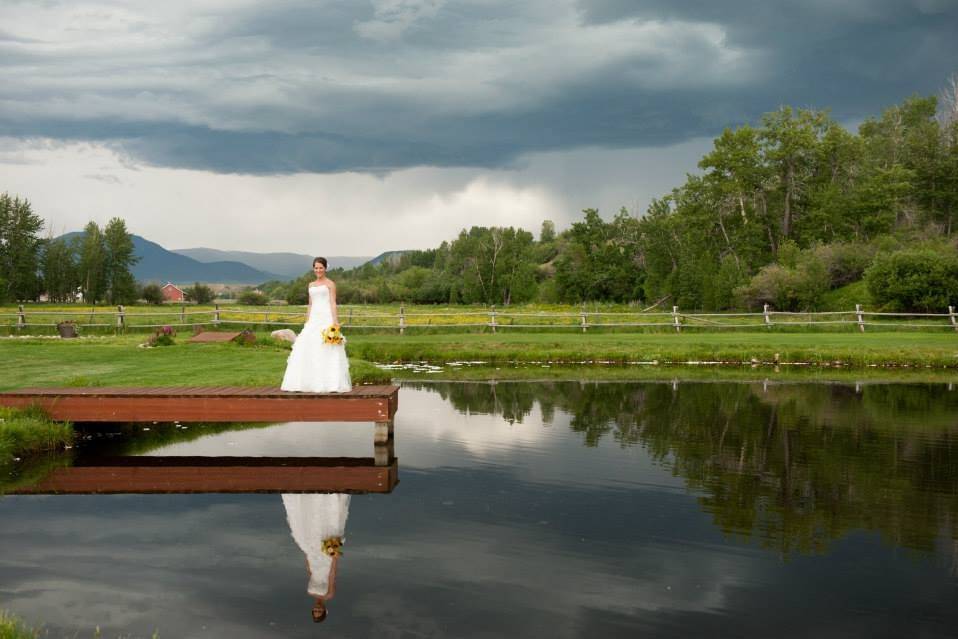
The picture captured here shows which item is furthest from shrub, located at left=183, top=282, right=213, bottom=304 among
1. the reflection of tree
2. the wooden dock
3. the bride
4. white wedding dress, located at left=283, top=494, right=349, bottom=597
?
white wedding dress, located at left=283, top=494, right=349, bottom=597

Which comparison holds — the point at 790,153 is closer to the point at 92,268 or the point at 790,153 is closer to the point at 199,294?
the point at 199,294

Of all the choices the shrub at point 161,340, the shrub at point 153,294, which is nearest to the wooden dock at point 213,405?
the shrub at point 161,340

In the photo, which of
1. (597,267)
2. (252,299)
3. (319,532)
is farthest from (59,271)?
(319,532)

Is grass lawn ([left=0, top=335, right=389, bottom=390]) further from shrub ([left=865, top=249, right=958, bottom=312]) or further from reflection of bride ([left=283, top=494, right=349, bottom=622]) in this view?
shrub ([left=865, top=249, right=958, bottom=312])

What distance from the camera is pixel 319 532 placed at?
7.37 meters

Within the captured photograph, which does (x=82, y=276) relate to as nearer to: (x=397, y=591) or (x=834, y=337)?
(x=834, y=337)

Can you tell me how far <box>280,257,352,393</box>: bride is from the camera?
1153 centimetres

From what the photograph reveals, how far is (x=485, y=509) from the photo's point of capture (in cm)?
818

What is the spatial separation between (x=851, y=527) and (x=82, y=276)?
106m

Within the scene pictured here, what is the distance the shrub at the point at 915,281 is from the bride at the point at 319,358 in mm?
34419

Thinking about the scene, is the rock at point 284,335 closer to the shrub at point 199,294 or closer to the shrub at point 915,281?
the shrub at point 915,281

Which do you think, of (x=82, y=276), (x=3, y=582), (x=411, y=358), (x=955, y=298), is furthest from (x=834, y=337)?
(x=82, y=276)

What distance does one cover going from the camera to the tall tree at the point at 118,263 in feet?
325

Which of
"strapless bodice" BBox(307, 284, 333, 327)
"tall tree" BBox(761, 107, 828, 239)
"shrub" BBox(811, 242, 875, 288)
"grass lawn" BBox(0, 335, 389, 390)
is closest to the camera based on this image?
"strapless bodice" BBox(307, 284, 333, 327)
